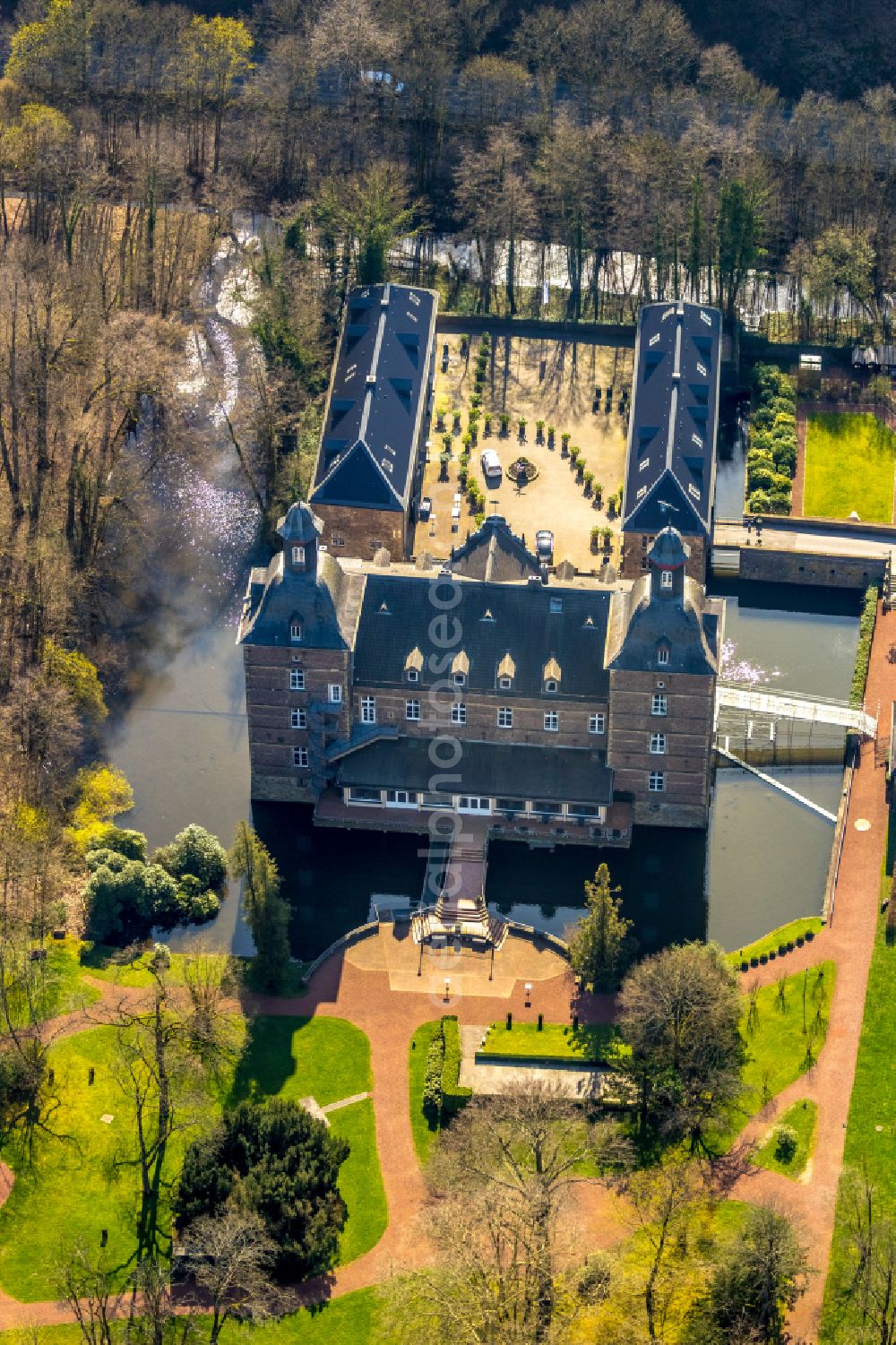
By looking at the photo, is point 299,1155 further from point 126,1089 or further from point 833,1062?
point 833,1062

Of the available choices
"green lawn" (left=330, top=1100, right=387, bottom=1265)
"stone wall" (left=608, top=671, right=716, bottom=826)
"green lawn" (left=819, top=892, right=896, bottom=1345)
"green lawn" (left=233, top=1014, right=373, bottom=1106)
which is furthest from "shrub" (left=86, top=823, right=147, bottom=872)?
"green lawn" (left=819, top=892, right=896, bottom=1345)

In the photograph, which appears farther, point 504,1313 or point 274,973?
point 274,973

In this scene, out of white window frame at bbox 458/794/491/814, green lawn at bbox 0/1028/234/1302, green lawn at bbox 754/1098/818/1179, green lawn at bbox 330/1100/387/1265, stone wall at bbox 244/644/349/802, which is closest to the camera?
green lawn at bbox 0/1028/234/1302

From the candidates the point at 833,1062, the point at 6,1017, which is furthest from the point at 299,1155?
the point at 833,1062

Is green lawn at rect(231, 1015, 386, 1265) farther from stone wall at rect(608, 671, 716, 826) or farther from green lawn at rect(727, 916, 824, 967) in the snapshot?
stone wall at rect(608, 671, 716, 826)

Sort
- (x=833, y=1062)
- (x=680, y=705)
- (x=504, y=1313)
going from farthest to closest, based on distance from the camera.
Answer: (x=680, y=705)
(x=833, y=1062)
(x=504, y=1313)

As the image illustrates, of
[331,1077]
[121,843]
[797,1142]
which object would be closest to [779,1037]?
[797,1142]

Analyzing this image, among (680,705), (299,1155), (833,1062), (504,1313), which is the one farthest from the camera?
(680,705)
